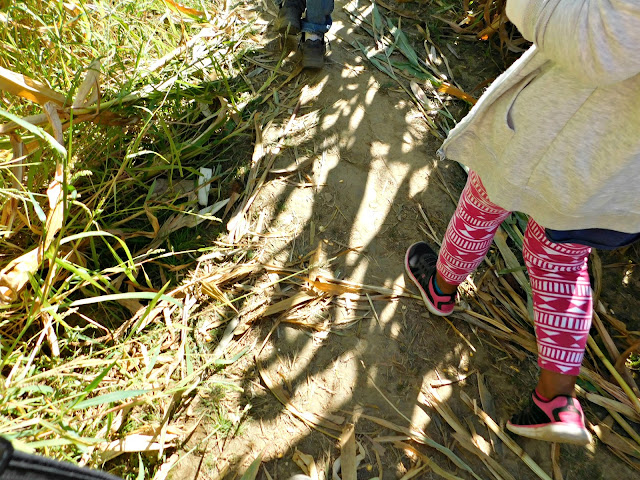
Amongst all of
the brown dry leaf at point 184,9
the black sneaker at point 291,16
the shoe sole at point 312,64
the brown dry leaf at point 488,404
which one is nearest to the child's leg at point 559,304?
the brown dry leaf at point 488,404

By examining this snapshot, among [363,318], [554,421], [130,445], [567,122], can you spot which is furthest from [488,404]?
[130,445]

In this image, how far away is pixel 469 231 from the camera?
5.45ft

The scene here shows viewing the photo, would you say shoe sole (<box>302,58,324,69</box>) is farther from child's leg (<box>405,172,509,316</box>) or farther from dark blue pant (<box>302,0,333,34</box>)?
child's leg (<box>405,172,509,316</box>)

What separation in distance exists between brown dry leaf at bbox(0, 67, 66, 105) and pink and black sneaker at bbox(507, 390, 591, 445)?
2041 millimetres

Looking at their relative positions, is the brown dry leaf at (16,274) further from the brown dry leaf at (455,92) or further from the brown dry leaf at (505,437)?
the brown dry leaf at (455,92)

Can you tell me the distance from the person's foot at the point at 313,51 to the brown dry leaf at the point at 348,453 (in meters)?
1.87

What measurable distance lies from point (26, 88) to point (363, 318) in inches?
58.7

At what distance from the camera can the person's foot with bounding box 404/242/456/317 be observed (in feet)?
6.45

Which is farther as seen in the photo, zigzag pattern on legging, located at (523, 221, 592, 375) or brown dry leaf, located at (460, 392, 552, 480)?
brown dry leaf, located at (460, 392, 552, 480)

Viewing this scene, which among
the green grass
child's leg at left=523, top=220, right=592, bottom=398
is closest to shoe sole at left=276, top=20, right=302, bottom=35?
the green grass

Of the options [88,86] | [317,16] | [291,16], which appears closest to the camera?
[88,86]

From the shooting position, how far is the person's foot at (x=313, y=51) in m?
2.63

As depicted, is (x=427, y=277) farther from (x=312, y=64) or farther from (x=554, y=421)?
(x=312, y=64)

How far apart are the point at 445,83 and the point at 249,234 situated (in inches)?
57.0
